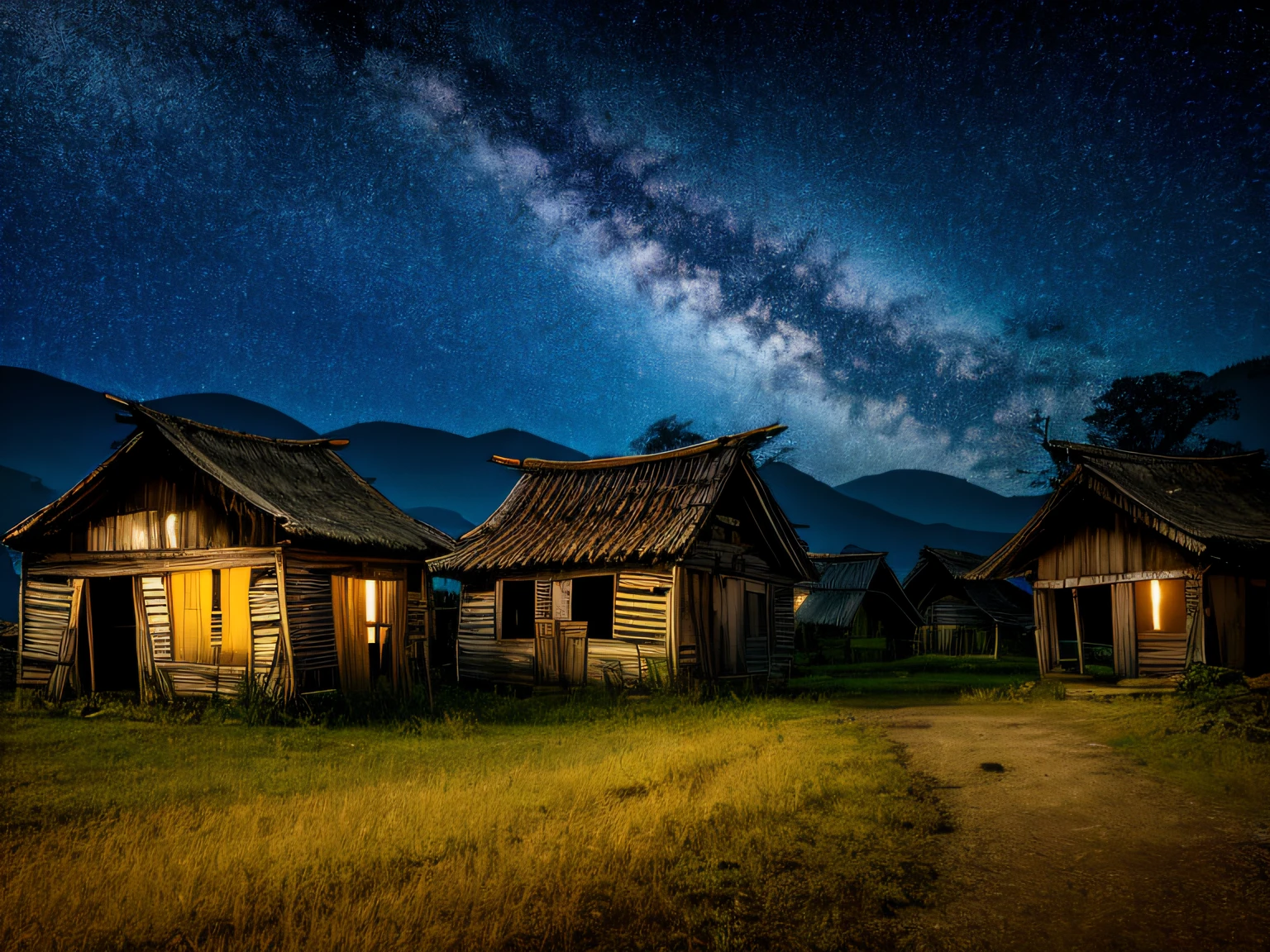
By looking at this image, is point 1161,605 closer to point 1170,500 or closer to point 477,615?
point 1170,500

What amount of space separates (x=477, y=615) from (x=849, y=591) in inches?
882

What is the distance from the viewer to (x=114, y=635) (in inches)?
→ 810

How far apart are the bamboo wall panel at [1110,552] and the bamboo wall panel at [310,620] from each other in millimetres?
18628

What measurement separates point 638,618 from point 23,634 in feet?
47.1

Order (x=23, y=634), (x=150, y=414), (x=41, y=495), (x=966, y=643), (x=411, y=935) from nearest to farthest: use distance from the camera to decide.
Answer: (x=411, y=935) < (x=150, y=414) < (x=23, y=634) < (x=966, y=643) < (x=41, y=495)

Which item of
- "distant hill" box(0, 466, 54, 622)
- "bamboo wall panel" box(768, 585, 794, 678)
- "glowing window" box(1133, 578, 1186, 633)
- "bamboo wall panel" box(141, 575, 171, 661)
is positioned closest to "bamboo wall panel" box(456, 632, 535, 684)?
"bamboo wall panel" box(141, 575, 171, 661)

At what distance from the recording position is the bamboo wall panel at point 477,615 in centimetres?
2117

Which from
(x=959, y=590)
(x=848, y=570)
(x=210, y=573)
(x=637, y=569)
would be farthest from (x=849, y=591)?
(x=210, y=573)

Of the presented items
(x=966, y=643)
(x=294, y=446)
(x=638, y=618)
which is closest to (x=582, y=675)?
(x=638, y=618)

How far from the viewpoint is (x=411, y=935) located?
4.84m

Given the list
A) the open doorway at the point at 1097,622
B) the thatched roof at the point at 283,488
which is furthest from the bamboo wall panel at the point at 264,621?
the open doorway at the point at 1097,622

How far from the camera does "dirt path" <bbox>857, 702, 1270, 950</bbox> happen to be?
4836mm

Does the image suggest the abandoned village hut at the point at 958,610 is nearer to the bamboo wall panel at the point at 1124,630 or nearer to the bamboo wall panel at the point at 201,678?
the bamboo wall panel at the point at 1124,630

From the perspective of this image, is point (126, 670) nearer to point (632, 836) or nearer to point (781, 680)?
point (781, 680)
